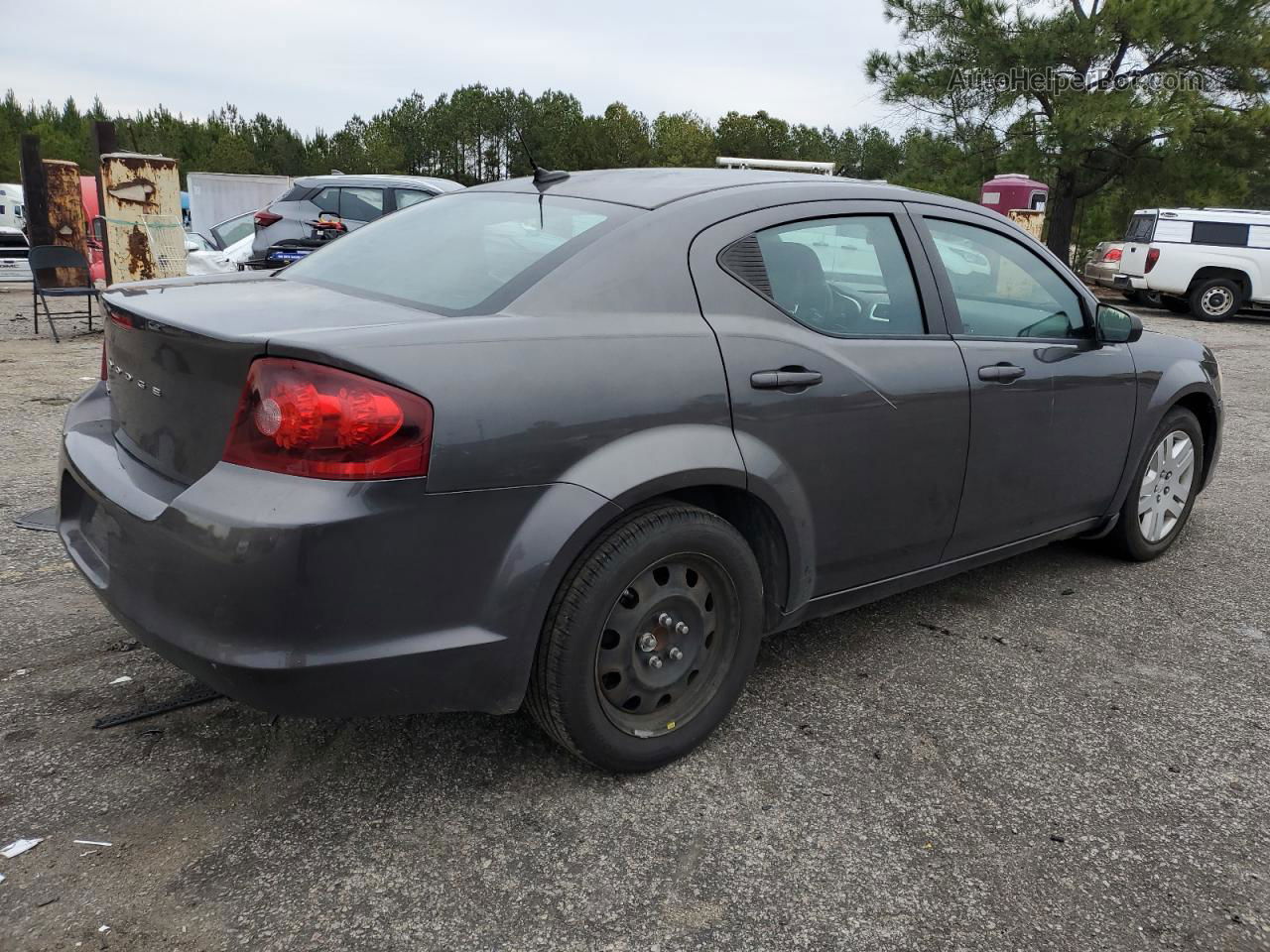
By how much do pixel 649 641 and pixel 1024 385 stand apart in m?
1.69

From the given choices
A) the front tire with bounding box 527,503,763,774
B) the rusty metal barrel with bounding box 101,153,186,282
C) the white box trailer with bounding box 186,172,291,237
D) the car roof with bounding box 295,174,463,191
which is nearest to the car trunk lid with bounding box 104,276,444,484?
the front tire with bounding box 527,503,763,774

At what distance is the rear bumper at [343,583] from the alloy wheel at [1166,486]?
9.75 ft

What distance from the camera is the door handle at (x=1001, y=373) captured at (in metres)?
3.17

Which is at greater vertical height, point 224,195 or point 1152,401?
point 224,195

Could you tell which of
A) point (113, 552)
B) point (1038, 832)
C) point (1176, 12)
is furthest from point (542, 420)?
point (1176, 12)

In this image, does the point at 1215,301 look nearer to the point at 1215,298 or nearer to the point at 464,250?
the point at 1215,298

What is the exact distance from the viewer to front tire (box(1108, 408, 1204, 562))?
412 cm

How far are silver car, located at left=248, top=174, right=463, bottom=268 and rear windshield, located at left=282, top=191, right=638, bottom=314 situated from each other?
9005 mm

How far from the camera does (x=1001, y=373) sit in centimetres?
322

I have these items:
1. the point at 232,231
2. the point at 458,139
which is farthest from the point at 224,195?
the point at 458,139

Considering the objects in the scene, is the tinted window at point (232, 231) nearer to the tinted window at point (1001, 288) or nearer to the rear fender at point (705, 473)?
the tinted window at point (1001, 288)

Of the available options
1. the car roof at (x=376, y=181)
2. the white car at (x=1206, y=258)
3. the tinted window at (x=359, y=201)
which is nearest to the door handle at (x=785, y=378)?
the car roof at (x=376, y=181)

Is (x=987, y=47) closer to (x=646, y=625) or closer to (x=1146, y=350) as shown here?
(x=1146, y=350)

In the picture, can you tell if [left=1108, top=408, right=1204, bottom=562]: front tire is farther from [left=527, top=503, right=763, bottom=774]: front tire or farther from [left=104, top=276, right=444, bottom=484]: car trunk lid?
[left=104, top=276, right=444, bottom=484]: car trunk lid
